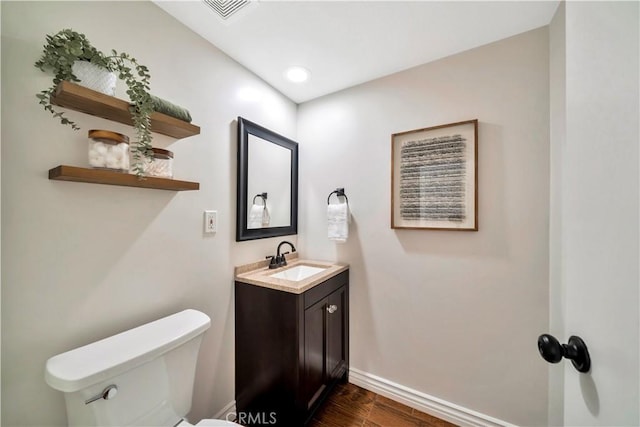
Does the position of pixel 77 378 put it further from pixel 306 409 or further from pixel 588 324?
pixel 588 324

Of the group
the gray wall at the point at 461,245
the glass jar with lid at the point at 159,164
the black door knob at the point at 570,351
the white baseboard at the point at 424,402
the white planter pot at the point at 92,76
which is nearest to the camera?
the black door knob at the point at 570,351

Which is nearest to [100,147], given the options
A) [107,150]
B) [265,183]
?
[107,150]

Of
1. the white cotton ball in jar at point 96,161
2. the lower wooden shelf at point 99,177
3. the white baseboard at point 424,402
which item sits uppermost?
the white cotton ball in jar at point 96,161

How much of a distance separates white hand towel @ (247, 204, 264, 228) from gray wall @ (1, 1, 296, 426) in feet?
0.46

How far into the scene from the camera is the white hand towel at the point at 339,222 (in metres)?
1.76

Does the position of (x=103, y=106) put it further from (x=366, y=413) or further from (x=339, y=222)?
(x=366, y=413)

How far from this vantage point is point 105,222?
0.98 meters

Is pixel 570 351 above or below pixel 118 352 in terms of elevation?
above

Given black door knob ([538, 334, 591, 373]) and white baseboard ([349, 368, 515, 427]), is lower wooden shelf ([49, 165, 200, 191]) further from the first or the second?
white baseboard ([349, 368, 515, 427])

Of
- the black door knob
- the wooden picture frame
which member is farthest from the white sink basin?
the black door knob

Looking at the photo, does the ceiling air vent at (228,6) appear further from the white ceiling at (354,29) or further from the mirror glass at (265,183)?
the mirror glass at (265,183)

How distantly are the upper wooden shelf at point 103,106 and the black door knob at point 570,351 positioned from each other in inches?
A: 55.1

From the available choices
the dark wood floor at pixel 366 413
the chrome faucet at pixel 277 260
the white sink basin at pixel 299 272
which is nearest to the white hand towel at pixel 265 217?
the chrome faucet at pixel 277 260

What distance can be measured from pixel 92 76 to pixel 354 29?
1.20 metres
